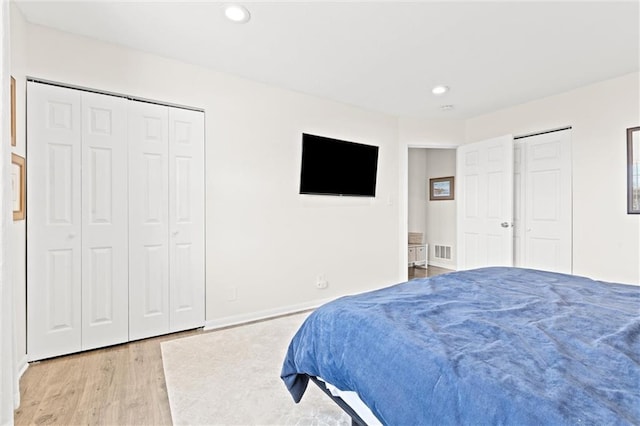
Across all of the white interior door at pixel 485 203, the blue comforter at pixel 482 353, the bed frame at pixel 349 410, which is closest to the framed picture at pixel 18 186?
the blue comforter at pixel 482 353

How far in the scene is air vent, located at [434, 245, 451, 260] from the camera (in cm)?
599

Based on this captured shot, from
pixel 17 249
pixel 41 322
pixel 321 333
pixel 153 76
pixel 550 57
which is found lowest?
pixel 41 322

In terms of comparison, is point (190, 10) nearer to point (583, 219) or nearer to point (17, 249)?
point (17, 249)

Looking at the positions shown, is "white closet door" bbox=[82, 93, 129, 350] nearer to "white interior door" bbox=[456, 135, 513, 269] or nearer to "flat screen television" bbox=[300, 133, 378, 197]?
"flat screen television" bbox=[300, 133, 378, 197]

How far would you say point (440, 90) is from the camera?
351 centimetres

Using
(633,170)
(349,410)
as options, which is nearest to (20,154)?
(349,410)

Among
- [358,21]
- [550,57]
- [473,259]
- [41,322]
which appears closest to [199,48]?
[358,21]

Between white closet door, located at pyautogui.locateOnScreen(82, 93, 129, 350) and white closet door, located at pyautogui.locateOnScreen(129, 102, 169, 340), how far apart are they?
6 cm

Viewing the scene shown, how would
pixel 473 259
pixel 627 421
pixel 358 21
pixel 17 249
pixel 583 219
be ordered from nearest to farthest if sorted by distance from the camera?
pixel 627 421
pixel 17 249
pixel 358 21
pixel 583 219
pixel 473 259

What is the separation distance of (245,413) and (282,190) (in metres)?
2.18

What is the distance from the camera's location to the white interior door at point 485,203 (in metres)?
3.96

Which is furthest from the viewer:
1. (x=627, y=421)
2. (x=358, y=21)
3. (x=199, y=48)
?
(x=199, y=48)

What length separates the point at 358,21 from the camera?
7.49 ft

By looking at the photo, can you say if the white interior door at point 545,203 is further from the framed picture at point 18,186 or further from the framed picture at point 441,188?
the framed picture at point 18,186
